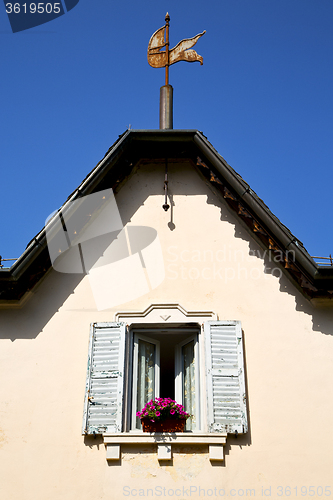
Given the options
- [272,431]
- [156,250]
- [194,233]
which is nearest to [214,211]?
[194,233]

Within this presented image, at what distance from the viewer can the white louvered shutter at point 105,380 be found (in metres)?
7.00

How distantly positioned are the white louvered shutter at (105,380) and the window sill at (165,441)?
0.53ft

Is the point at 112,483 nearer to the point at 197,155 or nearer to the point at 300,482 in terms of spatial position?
the point at 300,482

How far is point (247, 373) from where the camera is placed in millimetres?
7352

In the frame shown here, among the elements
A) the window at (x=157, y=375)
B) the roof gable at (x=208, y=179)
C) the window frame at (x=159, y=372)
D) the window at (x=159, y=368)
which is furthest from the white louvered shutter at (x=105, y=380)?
the roof gable at (x=208, y=179)

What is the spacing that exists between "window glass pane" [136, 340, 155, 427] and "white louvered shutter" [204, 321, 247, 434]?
0.97m

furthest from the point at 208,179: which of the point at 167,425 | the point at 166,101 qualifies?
the point at 167,425

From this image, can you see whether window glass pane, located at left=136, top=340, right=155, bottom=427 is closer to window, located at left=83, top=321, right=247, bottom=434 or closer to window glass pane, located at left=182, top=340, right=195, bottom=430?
window, located at left=83, top=321, right=247, bottom=434

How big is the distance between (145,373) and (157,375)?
0.68 feet

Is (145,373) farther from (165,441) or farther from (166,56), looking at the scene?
(166,56)

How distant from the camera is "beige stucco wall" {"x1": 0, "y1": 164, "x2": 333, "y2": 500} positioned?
22.0ft

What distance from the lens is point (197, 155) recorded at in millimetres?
8766

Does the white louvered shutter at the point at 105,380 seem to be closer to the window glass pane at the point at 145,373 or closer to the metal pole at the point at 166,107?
the window glass pane at the point at 145,373

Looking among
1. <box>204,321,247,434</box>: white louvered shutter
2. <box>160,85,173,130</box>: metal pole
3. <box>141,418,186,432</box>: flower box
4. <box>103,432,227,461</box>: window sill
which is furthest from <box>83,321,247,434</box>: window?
<box>160,85,173,130</box>: metal pole
